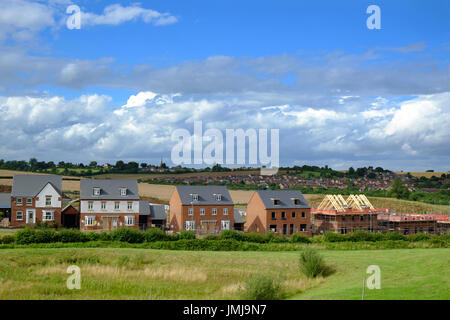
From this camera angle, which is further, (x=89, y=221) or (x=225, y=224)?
(x=225, y=224)

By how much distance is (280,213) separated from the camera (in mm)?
65500

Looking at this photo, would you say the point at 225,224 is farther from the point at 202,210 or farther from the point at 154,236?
the point at 154,236

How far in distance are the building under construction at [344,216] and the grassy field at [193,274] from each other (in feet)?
96.7

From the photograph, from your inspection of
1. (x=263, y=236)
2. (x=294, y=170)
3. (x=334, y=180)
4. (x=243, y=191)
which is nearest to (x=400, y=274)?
(x=263, y=236)

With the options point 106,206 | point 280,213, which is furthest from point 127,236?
point 280,213

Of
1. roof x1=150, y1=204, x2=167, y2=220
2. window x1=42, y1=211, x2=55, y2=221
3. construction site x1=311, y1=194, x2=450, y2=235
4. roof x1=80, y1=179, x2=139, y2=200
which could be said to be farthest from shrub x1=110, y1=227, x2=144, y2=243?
construction site x1=311, y1=194, x2=450, y2=235

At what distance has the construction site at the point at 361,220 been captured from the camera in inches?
2699

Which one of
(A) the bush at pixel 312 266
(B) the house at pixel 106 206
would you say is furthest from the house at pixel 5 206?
(A) the bush at pixel 312 266

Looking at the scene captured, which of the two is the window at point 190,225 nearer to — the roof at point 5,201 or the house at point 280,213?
the house at point 280,213

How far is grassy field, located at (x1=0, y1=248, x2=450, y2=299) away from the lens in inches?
928

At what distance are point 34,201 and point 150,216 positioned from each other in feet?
50.8

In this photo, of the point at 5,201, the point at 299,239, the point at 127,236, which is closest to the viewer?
the point at 127,236
